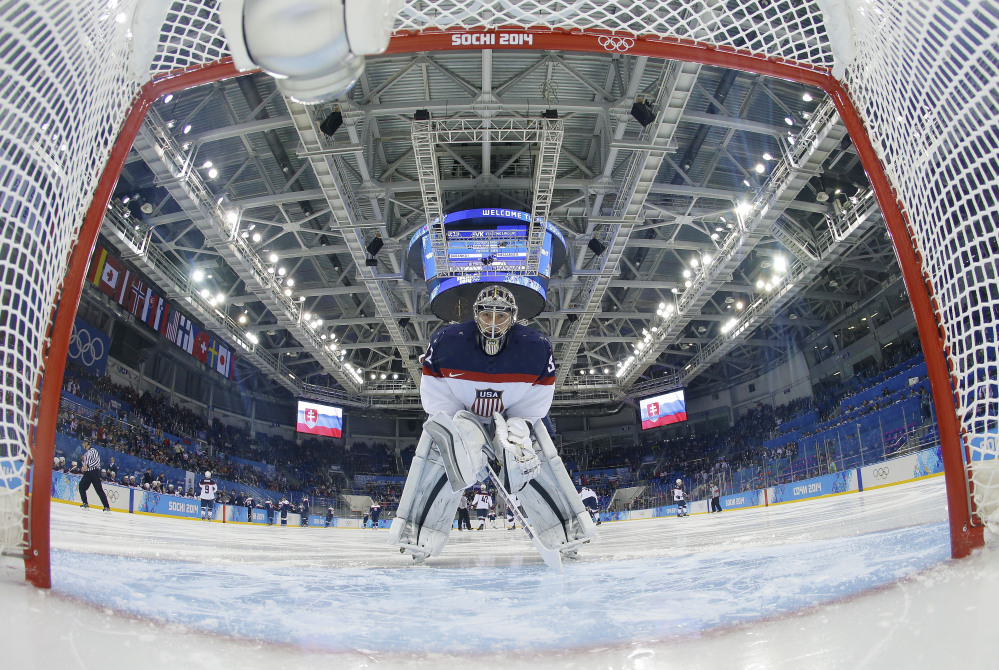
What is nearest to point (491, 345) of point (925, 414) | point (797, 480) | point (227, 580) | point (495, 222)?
point (227, 580)

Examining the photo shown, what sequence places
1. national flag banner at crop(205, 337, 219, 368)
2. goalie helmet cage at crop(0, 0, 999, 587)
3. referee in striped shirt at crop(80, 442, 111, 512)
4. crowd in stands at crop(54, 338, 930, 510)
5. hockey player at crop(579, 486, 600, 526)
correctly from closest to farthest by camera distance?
goalie helmet cage at crop(0, 0, 999, 587), hockey player at crop(579, 486, 600, 526), referee in striped shirt at crop(80, 442, 111, 512), crowd in stands at crop(54, 338, 930, 510), national flag banner at crop(205, 337, 219, 368)

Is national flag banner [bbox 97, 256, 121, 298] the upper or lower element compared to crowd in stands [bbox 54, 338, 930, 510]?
upper

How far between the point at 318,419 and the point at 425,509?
25847mm

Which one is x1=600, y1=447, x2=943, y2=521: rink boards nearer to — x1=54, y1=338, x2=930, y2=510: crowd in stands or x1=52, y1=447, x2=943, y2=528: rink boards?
x1=52, y1=447, x2=943, y2=528: rink boards

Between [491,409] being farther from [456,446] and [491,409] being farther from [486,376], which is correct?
[456,446]

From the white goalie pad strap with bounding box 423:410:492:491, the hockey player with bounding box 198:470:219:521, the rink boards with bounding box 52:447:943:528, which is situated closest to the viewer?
the white goalie pad strap with bounding box 423:410:492:491

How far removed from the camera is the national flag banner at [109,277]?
1538 centimetres

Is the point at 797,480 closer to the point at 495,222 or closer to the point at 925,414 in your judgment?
the point at 925,414

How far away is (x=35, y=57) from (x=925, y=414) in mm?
15116

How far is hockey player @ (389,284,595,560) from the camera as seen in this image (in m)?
3.59

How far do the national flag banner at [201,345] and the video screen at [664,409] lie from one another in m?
20.2

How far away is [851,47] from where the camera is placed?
2342 mm

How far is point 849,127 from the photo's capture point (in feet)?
7.89

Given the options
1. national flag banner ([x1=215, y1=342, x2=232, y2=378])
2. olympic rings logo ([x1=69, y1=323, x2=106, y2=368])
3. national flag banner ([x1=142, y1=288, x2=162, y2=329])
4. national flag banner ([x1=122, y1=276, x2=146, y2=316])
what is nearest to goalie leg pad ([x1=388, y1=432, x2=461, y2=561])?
national flag banner ([x1=122, y1=276, x2=146, y2=316])
